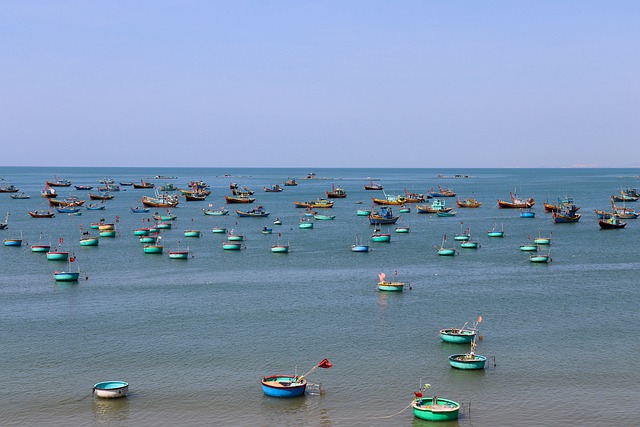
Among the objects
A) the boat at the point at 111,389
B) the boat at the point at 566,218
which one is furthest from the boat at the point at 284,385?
the boat at the point at 566,218

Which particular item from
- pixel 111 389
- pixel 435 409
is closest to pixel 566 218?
pixel 435 409

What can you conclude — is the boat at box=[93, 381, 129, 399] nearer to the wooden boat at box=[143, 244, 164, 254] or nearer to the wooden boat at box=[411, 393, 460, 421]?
the wooden boat at box=[411, 393, 460, 421]

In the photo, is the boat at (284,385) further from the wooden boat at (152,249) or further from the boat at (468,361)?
the wooden boat at (152,249)

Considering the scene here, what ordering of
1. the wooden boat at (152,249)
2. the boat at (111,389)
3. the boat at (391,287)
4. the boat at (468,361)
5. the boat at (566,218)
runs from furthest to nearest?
the boat at (566,218)
the wooden boat at (152,249)
the boat at (391,287)
the boat at (468,361)
the boat at (111,389)

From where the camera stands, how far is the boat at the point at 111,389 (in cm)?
4628

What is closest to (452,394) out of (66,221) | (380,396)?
(380,396)

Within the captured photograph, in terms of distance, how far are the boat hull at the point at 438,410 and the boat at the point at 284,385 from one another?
6369mm

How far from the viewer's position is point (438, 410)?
141 feet

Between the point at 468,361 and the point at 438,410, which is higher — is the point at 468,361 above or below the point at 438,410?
above

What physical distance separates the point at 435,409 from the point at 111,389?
18.8m

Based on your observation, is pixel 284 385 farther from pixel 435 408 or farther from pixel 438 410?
pixel 438 410

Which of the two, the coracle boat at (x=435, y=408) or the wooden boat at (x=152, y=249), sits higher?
the wooden boat at (x=152, y=249)

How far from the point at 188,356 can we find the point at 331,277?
35940 millimetres

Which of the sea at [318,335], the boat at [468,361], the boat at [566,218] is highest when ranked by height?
the boat at [566,218]
